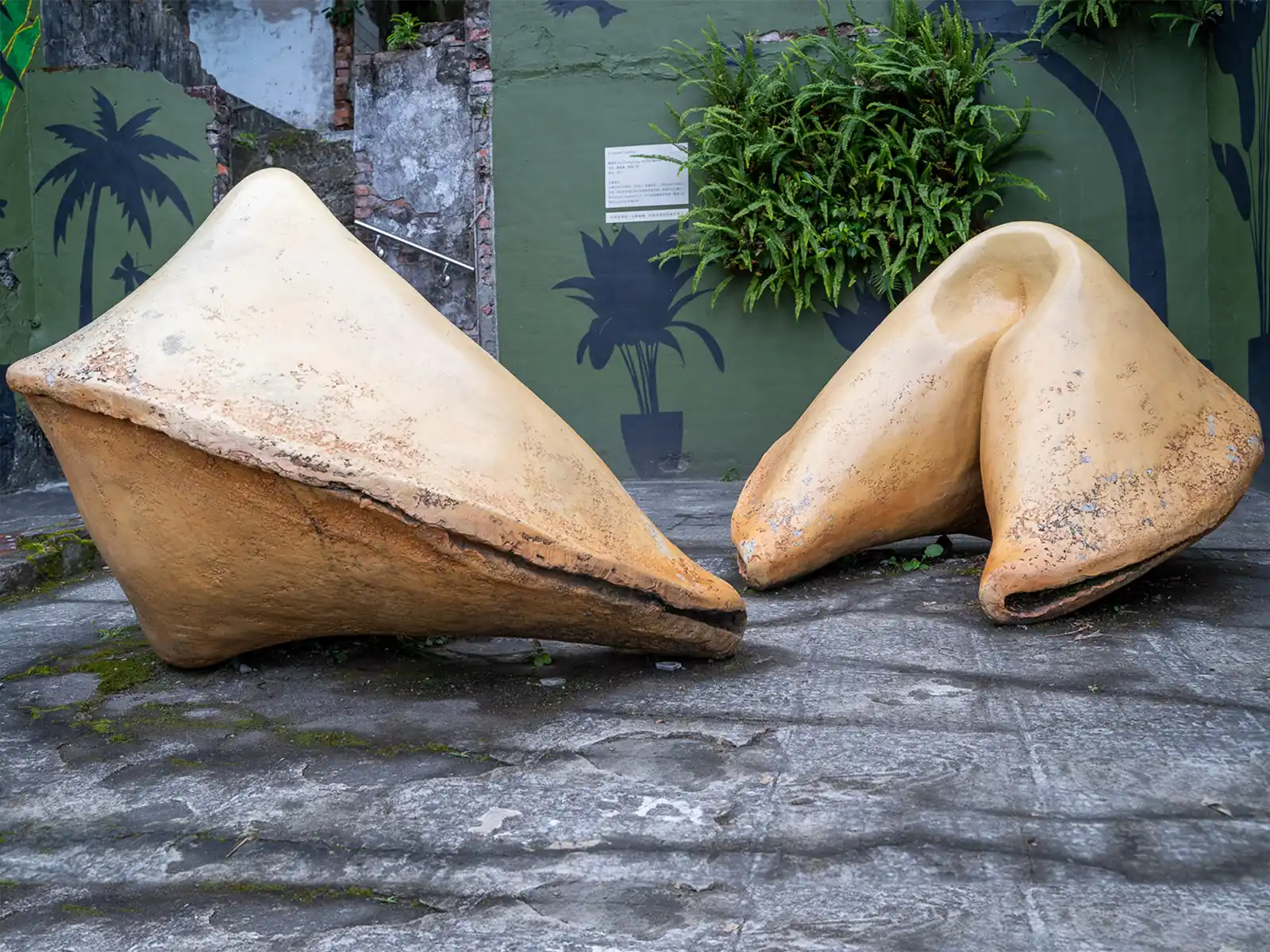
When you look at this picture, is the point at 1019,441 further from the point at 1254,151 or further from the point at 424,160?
the point at 424,160

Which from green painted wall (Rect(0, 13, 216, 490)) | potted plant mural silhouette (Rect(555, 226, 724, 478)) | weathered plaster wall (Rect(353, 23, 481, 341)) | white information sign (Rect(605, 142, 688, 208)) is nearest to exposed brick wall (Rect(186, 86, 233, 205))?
green painted wall (Rect(0, 13, 216, 490))

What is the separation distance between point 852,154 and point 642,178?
4.35 feet

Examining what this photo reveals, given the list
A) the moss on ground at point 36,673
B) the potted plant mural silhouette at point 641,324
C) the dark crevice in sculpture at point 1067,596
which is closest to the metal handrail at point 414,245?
the potted plant mural silhouette at point 641,324

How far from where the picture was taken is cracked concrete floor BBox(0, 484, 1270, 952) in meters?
1.23

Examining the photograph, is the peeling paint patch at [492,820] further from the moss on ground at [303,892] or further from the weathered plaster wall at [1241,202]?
the weathered plaster wall at [1241,202]

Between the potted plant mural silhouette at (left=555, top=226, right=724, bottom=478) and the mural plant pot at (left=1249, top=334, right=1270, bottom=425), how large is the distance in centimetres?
284

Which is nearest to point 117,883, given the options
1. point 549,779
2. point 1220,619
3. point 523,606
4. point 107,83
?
point 549,779

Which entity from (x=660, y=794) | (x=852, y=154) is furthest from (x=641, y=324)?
(x=660, y=794)

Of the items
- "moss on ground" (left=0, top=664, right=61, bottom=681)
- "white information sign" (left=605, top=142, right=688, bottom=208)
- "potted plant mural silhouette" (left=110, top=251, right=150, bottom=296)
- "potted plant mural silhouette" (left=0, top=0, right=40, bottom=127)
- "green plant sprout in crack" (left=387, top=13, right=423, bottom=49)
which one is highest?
"green plant sprout in crack" (left=387, top=13, right=423, bottom=49)

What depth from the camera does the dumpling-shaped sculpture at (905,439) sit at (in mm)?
3041

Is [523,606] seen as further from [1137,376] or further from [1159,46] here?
[1159,46]

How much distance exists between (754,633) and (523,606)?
2.71ft

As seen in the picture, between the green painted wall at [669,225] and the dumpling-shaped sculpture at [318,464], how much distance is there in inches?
173

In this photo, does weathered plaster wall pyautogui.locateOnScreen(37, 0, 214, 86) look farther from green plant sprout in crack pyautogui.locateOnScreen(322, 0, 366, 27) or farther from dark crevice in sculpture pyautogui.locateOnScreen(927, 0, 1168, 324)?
dark crevice in sculpture pyautogui.locateOnScreen(927, 0, 1168, 324)
